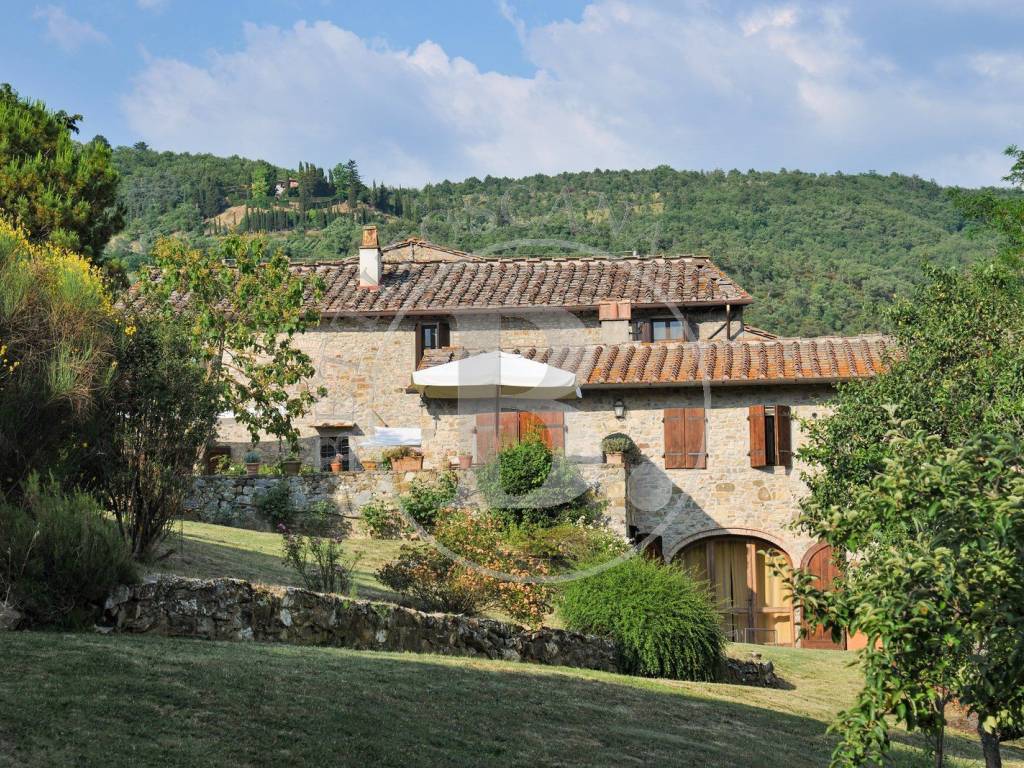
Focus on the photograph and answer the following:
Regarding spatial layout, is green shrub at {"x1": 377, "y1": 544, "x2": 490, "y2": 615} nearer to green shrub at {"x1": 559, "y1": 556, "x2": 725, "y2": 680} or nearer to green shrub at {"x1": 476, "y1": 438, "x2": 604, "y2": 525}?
green shrub at {"x1": 559, "y1": 556, "x2": 725, "y2": 680}

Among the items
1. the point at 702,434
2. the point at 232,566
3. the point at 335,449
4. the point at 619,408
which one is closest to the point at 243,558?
the point at 232,566

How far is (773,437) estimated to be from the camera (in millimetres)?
24016

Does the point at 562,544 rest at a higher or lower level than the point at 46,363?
lower

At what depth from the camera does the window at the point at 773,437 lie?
2389cm

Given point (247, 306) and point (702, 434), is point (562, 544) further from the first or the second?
point (247, 306)

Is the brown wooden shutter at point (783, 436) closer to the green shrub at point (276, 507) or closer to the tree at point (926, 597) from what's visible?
the green shrub at point (276, 507)

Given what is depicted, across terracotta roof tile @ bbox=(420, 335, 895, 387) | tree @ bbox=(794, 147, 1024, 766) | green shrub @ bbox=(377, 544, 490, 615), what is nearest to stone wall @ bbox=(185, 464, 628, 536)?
terracotta roof tile @ bbox=(420, 335, 895, 387)

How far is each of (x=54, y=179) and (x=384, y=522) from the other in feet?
32.1

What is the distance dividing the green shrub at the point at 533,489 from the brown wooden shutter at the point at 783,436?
3779 millimetres

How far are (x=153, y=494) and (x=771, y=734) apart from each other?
6980 mm

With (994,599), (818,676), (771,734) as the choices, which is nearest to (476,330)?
(818,676)

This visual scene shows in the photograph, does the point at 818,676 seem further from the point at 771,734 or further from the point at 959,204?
the point at 959,204

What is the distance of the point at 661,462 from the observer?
24.3 m

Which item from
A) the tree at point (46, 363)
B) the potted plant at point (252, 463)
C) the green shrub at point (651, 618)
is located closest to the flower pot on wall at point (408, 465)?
the potted plant at point (252, 463)
